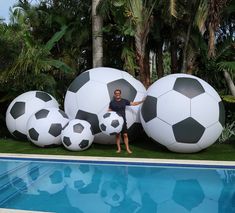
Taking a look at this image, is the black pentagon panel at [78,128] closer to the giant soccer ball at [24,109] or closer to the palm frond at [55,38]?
the giant soccer ball at [24,109]

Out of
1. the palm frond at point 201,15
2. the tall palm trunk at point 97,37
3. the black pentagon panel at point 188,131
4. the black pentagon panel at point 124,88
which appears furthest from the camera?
the tall palm trunk at point 97,37

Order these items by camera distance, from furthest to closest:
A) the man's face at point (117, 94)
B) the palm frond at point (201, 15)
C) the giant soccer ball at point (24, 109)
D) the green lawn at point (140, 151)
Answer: the palm frond at point (201, 15), the giant soccer ball at point (24, 109), the man's face at point (117, 94), the green lawn at point (140, 151)

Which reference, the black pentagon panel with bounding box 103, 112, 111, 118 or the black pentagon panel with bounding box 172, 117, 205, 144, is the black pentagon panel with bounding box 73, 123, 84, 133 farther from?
the black pentagon panel with bounding box 172, 117, 205, 144

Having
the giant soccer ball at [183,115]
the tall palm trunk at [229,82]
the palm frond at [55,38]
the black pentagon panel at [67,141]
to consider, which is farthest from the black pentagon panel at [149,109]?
the palm frond at [55,38]

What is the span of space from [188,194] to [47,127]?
15.4 feet

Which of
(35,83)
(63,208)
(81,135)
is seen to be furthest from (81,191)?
(35,83)

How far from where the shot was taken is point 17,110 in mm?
10289

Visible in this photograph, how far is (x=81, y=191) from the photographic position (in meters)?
5.69

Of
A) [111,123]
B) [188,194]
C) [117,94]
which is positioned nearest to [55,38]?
[117,94]

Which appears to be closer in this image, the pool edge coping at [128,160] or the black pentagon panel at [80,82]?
the pool edge coping at [128,160]

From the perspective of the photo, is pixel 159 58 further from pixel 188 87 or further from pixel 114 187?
pixel 114 187

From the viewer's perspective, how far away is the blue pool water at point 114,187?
4883 mm

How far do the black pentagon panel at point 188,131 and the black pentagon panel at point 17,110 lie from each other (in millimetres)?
4429

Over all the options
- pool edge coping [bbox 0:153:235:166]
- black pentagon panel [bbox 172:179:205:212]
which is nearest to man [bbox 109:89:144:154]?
pool edge coping [bbox 0:153:235:166]
